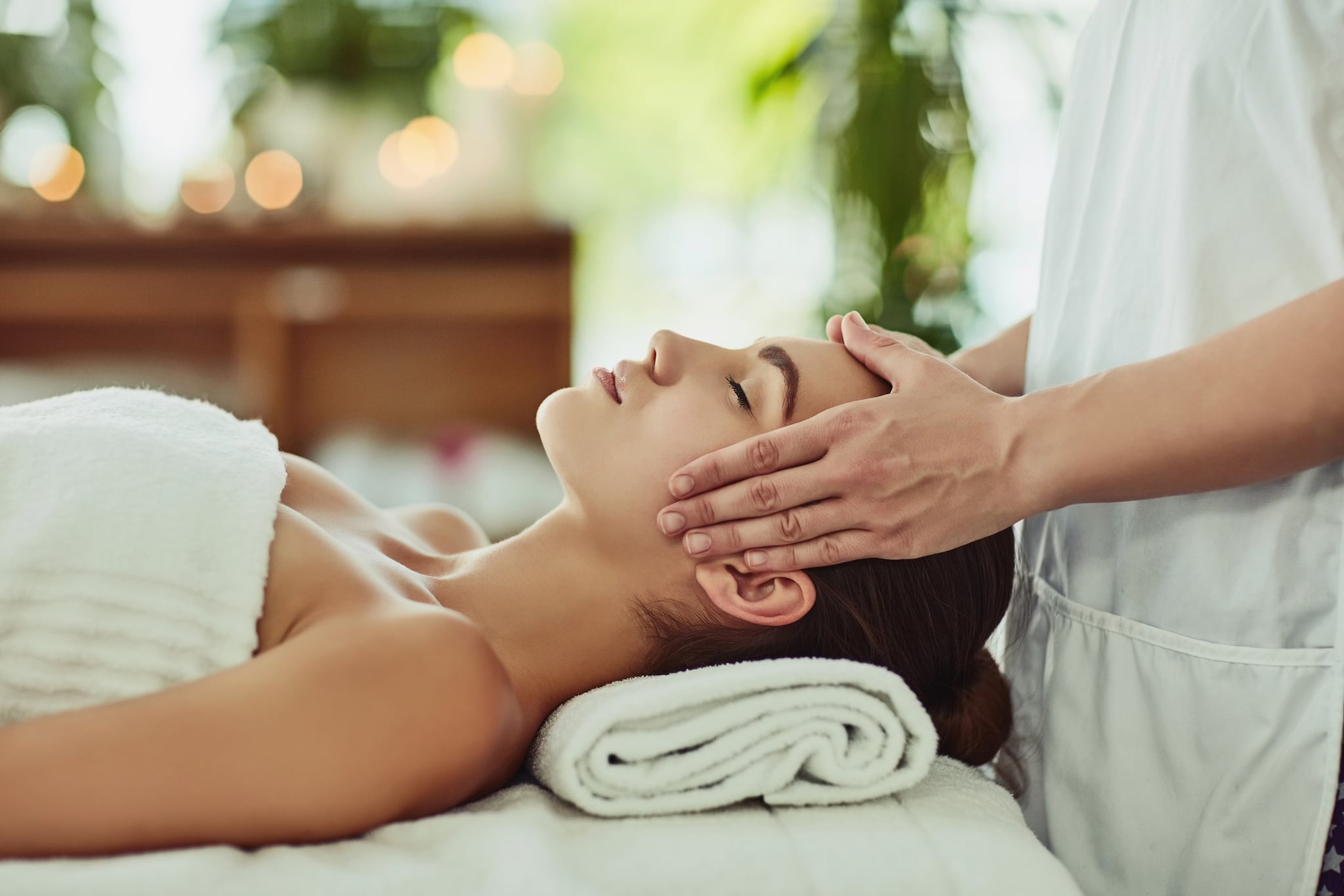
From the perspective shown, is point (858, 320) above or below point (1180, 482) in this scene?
above

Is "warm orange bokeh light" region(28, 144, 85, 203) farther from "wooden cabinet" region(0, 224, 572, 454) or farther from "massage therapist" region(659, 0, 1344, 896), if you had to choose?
"massage therapist" region(659, 0, 1344, 896)

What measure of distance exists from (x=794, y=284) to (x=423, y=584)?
2866mm

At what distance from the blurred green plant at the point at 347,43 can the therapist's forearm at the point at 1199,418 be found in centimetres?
328

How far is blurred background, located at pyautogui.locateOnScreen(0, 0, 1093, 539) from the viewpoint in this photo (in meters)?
2.96

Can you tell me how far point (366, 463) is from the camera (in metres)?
3.17

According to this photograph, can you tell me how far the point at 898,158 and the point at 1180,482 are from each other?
7.16 ft

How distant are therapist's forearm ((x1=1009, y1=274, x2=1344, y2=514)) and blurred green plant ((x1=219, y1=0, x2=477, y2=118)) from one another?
3277 mm

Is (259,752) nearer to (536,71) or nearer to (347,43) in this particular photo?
(536,71)

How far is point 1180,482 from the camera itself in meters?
0.90

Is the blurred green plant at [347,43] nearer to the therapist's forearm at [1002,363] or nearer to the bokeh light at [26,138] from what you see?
the bokeh light at [26,138]

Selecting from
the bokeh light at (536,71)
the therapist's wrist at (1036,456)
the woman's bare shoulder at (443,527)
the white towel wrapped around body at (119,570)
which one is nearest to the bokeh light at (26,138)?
the bokeh light at (536,71)

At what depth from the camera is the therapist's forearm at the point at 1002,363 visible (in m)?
1.42

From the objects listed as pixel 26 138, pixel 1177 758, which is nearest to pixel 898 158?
pixel 1177 758

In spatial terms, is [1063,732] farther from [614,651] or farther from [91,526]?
[91,526]
